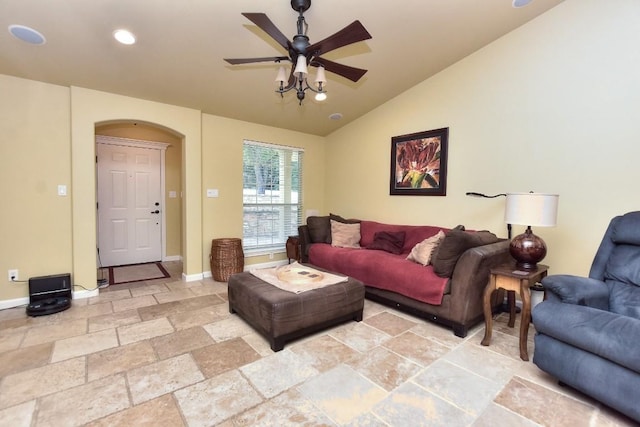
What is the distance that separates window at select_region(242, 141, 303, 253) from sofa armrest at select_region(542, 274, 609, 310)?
393 cm

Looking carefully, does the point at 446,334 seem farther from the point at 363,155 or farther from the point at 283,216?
the point at 283,216

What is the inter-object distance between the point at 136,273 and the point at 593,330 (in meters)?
5.28

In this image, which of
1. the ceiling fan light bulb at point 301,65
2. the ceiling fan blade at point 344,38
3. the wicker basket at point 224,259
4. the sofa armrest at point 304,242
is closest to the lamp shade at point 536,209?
the ceiling fan blade at point 344,38

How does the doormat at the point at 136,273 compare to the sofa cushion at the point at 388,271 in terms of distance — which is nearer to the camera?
the sofa cushion at the point at 388,271

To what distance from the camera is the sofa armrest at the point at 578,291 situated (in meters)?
1.94

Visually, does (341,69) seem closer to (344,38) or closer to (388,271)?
(344,38)

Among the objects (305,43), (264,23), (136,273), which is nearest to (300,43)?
(305,43)

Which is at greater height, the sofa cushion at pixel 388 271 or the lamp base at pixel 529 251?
the lamp base at pixel 529 251

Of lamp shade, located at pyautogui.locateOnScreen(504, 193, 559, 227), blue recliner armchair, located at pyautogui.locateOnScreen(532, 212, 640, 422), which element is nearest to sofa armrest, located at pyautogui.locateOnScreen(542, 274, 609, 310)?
blue recliner armchair, located at pyautogui.locateOnScreen(532, 212, 640, 422)

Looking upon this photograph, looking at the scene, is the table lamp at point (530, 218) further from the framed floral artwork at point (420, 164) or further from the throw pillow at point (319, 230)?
the throw pillow at point (319, 230)

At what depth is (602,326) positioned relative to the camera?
1.68 m

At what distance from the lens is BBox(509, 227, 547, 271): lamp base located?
7.97 ft

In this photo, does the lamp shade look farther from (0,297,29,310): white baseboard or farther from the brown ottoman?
(0,297,29,310): white baseboard

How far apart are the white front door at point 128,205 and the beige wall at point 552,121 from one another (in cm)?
444
